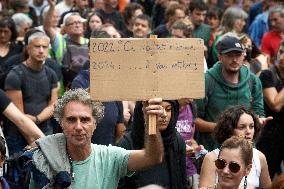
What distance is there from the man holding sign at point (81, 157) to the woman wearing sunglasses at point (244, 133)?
1.05 m

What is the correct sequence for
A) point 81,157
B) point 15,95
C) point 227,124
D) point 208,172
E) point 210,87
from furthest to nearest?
point 15,95
point 210,87
point 227,124
point 208,172
point 81,157

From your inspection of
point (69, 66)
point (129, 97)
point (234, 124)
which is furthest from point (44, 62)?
point (129, 97)

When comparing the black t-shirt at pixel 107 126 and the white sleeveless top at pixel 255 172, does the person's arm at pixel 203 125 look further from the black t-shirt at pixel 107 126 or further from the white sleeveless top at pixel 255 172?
the white sleeveless top at pixel 255 172

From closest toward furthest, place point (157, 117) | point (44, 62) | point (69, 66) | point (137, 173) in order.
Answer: point (157, 117) → point (137, 173) → point (44, 62) → point (69, 66)

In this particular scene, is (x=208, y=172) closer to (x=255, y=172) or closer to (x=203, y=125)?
(x=255, y=172)

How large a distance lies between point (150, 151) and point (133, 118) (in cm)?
138

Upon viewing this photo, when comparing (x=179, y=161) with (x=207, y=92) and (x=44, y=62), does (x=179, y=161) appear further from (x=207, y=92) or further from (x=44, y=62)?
(x=44, y=62)

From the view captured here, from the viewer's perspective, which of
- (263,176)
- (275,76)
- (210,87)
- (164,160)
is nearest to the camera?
(164,160)

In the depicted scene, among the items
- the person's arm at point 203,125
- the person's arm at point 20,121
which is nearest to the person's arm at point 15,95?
the person's arm at point 20,121

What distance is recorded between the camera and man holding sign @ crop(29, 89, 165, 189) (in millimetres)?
5586

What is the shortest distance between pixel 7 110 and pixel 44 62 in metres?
1.90

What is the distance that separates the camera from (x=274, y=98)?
880cm

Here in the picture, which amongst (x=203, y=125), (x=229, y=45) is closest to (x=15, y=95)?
(x=203, y=125)

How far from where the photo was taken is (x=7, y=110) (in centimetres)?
795
